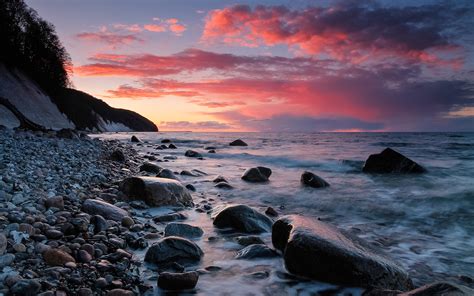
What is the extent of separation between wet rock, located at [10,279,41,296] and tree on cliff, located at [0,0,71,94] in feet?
134

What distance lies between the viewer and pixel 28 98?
3553 cm

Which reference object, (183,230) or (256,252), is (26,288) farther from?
(256,252)

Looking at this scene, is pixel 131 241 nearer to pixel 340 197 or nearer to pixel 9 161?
pixel 9 161

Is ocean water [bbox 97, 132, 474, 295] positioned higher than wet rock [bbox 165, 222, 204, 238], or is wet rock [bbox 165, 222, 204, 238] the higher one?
wet rock [bbox 165, 222, 204, 238]

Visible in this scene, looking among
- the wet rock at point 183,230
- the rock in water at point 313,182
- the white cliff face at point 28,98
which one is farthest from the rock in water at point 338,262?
the white cliff face at point 28,98

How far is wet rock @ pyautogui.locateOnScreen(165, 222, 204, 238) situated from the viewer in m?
4.26

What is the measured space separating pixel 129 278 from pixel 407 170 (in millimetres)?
11229

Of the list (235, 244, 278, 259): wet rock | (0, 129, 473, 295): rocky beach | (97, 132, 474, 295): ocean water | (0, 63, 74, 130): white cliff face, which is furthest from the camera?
(0, 63, 74, 130): white cliff face

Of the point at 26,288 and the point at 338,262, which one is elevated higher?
the point at 26,288

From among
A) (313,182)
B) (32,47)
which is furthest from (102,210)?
(32,47)

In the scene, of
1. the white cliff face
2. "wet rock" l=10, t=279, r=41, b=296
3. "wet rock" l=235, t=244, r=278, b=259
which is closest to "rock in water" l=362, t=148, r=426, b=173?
"wet rock" l=235, t=244, r=278, b=259

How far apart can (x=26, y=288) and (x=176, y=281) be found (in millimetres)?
1148

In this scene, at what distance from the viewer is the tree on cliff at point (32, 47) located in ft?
115

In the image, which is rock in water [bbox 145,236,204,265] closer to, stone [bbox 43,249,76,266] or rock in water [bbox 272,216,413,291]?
stone [bbox 43,249,76,266]
